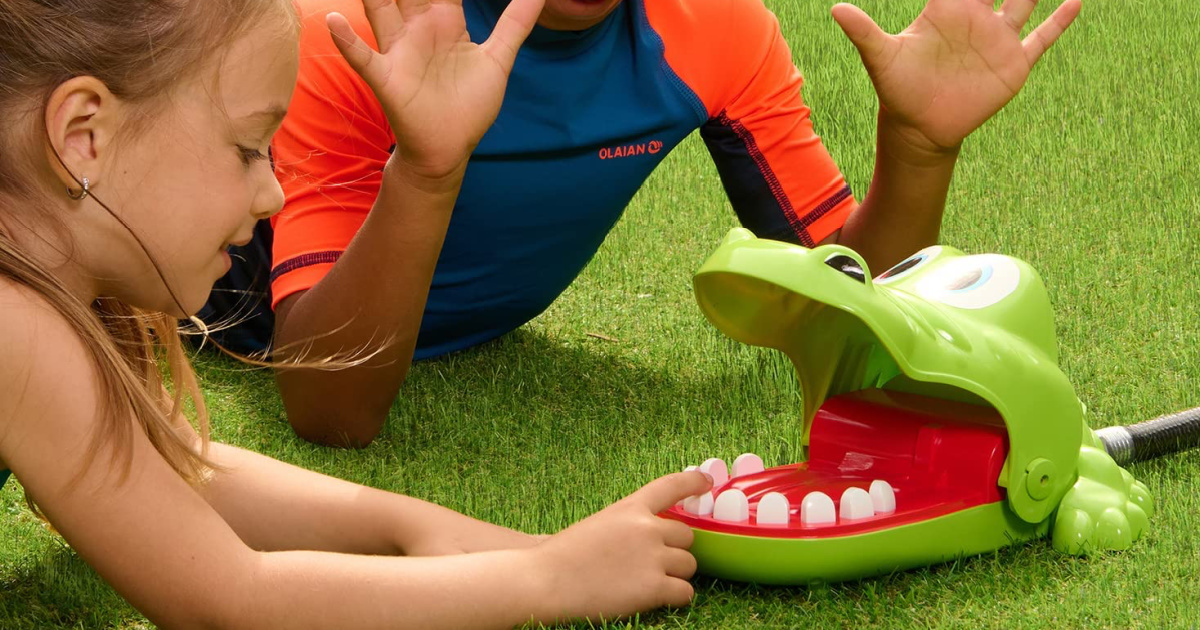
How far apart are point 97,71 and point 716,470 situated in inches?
31.5

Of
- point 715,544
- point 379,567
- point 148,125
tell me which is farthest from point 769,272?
point 148,125

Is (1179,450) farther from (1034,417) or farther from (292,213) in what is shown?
(292,213)

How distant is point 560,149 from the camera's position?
1.93m

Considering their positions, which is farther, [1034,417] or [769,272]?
[1034,417]

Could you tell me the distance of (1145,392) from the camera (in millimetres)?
1882

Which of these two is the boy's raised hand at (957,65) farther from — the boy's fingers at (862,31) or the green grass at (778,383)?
the green grass at (778,383)

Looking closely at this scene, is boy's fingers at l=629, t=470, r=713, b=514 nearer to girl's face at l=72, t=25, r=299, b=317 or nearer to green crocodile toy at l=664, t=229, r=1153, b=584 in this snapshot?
green crocodile toy at l=664, t=229, r=1153, b=584

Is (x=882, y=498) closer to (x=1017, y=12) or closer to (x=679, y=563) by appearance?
(x=679, y=563)

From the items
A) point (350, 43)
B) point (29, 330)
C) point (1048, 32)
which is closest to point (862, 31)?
point (1048, 32)

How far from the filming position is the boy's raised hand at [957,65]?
1.65m

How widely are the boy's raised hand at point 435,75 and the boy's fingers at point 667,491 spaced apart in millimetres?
442

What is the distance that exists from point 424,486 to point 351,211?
0.43 m

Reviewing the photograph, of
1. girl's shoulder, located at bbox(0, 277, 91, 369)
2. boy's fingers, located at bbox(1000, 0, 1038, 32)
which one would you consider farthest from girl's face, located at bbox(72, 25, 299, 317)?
boy's fingers, located at bbox(1000, 0, 1038, 32)

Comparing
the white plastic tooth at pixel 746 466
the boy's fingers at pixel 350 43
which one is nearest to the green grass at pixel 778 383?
the white plastic tooth at pixel 746 466
